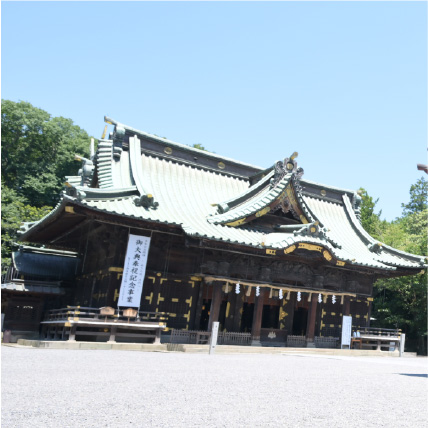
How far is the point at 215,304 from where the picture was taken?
21109mm

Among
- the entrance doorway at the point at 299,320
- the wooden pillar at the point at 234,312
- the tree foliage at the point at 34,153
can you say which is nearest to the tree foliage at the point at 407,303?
the entrance doorway at the point at 299,320

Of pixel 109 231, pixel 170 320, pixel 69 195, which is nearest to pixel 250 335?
pixel 170 320

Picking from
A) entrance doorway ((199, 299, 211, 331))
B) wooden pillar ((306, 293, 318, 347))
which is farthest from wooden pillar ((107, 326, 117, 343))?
wooden pillar ((306, 293, 318, 347))

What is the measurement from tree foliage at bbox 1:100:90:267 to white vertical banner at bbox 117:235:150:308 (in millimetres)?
31102

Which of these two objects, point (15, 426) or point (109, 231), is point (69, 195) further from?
point (15, 426)

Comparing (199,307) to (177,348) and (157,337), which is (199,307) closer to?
(157,337)

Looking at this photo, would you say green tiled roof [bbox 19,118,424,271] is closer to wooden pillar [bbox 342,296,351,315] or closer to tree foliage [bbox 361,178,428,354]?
wooden pillar [bbox 342,296,351,315]

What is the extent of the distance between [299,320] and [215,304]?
7688 mm

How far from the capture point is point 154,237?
20875 mm

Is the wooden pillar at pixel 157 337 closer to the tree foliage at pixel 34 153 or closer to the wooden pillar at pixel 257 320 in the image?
the wooden pillar at pixel 257 320

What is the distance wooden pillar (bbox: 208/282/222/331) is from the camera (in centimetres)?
2100

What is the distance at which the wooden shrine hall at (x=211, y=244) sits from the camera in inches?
805

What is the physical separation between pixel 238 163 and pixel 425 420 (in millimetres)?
22588

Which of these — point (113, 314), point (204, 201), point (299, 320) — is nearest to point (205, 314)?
point (204, 201)
